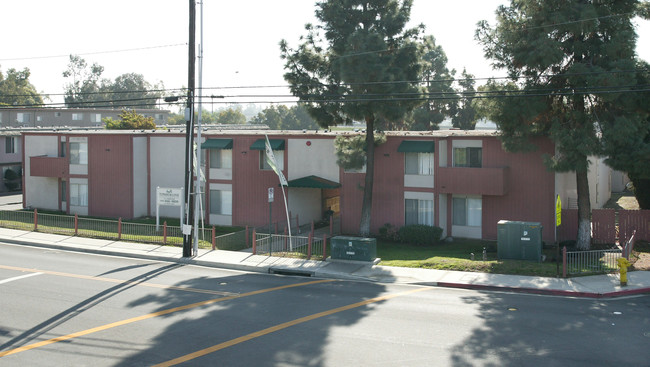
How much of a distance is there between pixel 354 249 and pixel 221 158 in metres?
15.1

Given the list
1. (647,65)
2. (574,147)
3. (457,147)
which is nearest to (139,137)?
(457,147)

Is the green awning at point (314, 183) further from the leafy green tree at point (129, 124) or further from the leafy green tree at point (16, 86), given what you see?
the leafy green tree at point (16, 86)

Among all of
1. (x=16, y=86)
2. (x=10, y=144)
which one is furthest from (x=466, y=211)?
(x=16, y=86)

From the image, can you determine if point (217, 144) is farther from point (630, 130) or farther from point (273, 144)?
point (630, 130)

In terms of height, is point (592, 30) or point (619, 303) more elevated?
point (592, 30)

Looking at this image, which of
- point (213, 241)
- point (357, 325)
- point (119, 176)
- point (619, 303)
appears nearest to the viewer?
point (357, 325)

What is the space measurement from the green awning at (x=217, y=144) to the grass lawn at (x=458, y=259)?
10.7 meters

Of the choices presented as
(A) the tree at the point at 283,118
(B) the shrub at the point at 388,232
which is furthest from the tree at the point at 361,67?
(A) the tree at the point at 283,118

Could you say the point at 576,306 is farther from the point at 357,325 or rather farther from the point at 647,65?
Result: the point at 647,65

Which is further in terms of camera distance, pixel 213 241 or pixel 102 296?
pixel 213 241

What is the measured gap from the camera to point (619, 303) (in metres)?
18.2

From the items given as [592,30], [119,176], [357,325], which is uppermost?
[592,30]

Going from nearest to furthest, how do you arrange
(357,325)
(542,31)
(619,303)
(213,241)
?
(357,325) → (619,303) → (542,31) → (213,241)

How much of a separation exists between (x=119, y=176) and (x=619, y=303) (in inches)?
1186
